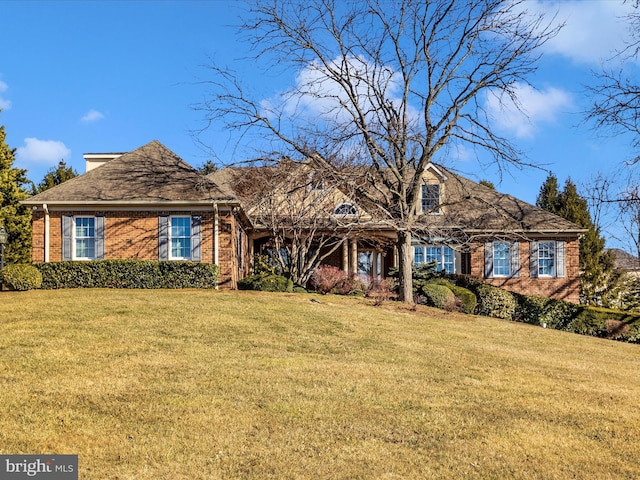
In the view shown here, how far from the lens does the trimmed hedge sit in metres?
20.5

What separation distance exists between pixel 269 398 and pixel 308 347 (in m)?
3.66

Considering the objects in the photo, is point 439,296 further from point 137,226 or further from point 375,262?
point 137,226

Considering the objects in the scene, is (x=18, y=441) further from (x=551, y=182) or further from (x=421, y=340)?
(x=551, y=182)

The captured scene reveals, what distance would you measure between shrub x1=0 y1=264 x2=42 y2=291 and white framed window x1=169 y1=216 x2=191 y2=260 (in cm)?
444

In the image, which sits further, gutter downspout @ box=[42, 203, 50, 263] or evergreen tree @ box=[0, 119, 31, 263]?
evergreen tree @ box=[0, 119, 31, 263]

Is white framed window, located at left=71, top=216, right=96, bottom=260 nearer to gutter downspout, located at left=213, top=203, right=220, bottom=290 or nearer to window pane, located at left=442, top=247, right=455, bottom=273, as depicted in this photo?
gutter downspout, located at left=213, top=203, right=220, bottom=290

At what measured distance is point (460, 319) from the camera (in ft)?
62.3

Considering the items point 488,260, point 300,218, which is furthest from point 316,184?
point 488,260

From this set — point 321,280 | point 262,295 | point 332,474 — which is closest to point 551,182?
point 321,280

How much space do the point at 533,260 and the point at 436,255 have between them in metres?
4.44

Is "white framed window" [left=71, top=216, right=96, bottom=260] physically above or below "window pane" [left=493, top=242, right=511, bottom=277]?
above

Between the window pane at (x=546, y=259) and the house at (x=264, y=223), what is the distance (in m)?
0.05

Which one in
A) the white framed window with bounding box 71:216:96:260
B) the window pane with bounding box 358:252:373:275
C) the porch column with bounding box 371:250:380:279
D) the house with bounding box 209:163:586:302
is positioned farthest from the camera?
the window pane with bounding box 358:252:373:275

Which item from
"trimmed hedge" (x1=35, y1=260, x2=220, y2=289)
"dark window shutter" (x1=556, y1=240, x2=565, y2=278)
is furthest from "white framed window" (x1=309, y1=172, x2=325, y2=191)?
"dark window shutter" (x1=556, y1=240, x2=565, y2=278)
